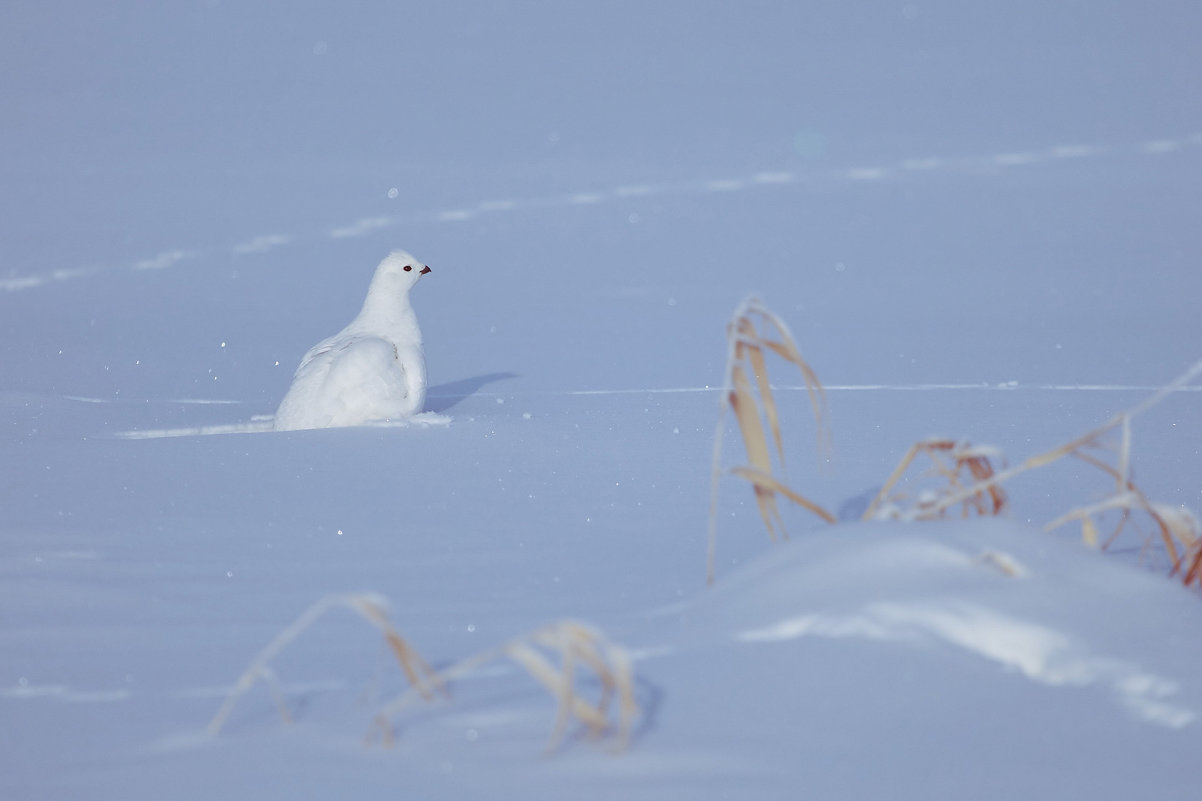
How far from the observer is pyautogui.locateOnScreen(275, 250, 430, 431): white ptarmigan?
518cm

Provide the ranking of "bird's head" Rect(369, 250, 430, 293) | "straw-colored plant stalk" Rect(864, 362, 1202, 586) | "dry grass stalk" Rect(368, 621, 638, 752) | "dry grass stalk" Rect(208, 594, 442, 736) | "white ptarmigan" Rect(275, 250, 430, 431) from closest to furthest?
1. "dry grass stalk" Rect(368, 621, 638, 752)
2. "dry grass stalk" Rect(208, 594, 442, 736)
3. "straw-colored plant stalk" Rect(864, 362, 1202, 586)
4. "white ptarmigan" Rect(275, 250, 430, 431)
5. "bird's head" Rect(369, 250, 430, 293)

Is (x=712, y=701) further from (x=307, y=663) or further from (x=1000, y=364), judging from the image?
(x=1000, y=364)

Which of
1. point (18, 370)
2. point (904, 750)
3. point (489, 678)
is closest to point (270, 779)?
point (489, 678)

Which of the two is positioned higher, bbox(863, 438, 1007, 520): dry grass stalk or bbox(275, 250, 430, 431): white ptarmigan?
bbox(275, 250, 430, 431): white ptarmigan

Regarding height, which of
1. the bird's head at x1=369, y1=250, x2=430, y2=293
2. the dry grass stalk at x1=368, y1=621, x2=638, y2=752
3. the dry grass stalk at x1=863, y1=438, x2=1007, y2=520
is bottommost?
the dry grass stalk at x1=368, y1=621, x2=638, y2=752

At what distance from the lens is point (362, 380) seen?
206 inches

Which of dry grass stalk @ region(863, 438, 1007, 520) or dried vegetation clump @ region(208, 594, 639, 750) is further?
dry grass stalk @ region(863, 438, 1007, 520)

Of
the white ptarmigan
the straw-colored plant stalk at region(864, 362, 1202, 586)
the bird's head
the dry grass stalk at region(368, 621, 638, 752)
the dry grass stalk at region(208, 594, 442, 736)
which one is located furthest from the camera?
the bird's head

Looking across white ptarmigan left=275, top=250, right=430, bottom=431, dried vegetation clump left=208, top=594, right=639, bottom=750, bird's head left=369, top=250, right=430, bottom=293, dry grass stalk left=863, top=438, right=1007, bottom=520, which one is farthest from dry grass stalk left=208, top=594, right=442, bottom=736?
bird's head left=369, top=250, right=430, bottom=293

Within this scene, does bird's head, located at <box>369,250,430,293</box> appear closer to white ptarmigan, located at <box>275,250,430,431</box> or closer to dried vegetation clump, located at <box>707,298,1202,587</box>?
white ptarmigan, located at <box>275,250,430,431</box>

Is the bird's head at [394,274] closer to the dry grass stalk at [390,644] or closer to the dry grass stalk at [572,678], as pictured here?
the dry grass stalk at [390,644]

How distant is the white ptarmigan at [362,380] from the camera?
5180 mm

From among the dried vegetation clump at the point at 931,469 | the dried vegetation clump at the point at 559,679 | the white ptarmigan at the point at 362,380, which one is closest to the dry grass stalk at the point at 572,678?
the dried vegetation clump at the point at 559,679

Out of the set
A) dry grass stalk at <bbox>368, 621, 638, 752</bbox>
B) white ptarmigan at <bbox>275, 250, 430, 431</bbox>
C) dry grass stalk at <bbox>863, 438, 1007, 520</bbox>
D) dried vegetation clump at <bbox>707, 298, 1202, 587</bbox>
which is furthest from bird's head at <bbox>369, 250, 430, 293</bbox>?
dry grass stalk at <bbox>368, 621, 638, 752</bbox>
